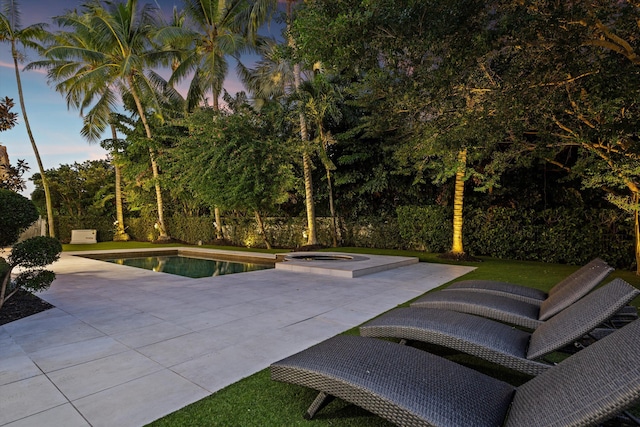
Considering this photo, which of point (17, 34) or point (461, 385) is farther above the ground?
point (17, 34)

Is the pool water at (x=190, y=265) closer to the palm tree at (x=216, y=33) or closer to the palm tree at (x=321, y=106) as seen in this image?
the palm tree at (x=321, y=106)

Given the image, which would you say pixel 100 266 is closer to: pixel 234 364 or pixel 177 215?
pixel 234 364

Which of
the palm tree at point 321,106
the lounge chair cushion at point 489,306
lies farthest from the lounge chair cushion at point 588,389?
the palm tree at point 321,106

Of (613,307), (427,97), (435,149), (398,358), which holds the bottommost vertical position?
(398,358)

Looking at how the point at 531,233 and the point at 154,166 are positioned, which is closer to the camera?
the point at 531,233

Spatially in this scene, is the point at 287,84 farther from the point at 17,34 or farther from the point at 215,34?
the point at 17,34

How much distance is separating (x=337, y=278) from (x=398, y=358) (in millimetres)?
5645

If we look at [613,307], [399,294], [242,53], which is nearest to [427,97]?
[399,294]

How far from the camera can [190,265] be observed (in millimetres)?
12391

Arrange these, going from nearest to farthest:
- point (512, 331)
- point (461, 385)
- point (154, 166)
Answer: point (461, 385) → point (512, 331) → point (154, 166)

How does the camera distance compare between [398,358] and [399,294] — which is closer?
[398,358]

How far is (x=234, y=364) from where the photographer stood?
10.8 feet

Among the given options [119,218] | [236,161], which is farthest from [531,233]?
[119,218]

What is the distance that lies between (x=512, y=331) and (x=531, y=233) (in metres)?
9.00
